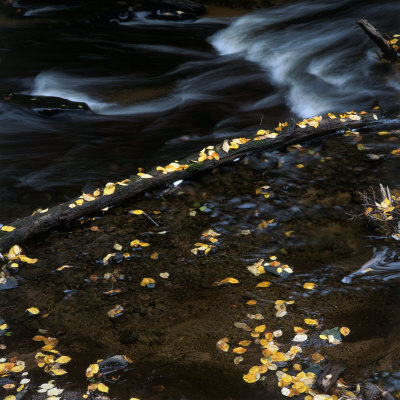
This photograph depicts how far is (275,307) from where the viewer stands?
3.92 metres

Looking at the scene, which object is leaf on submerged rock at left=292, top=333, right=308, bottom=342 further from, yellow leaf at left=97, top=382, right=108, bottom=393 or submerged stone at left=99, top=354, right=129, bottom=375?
yellow leaf at left=97, top=382, right=108, bottom=393

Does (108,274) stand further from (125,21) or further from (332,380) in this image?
(125,21)

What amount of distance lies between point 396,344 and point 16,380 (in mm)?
2785

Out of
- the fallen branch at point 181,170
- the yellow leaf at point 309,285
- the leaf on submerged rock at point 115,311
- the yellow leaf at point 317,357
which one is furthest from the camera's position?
the fallen branch at point 181,170

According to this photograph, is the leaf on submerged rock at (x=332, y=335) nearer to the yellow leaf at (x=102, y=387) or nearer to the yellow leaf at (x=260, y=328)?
the yellow leaf at (x=260, y=328)

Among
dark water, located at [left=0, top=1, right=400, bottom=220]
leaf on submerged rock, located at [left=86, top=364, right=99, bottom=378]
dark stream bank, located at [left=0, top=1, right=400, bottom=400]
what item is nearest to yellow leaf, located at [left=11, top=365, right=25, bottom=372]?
dark stream bank, located at [left=0, top=1, right=400, bottom=400]

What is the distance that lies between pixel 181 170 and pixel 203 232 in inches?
45.6

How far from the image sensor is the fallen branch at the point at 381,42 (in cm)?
763

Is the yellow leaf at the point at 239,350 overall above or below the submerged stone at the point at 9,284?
above

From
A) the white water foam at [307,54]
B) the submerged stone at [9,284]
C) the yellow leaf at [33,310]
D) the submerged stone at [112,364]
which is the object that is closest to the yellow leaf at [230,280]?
the submerged stone at [112,364]

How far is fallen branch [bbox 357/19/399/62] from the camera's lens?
25.0 feet

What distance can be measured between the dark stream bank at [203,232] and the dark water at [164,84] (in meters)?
0.04

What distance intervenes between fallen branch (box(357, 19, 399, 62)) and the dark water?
26 centimetres

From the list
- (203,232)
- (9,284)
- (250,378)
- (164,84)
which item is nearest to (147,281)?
(203,232)
